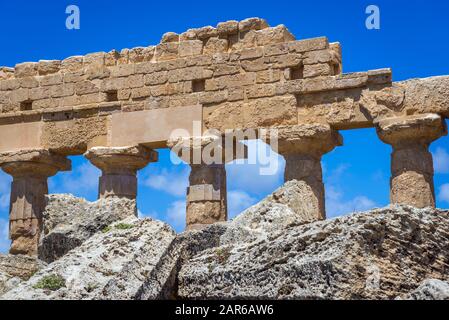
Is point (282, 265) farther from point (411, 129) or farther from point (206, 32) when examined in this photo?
point (206, 32)

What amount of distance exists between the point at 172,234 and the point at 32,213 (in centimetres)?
1297

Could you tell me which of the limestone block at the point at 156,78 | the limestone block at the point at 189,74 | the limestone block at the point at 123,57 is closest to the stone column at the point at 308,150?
the limestone block at the point at 189,74

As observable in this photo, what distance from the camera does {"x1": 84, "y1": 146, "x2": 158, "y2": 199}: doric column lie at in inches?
784

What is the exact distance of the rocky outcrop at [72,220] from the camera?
1066cm

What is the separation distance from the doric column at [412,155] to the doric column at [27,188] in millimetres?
7955

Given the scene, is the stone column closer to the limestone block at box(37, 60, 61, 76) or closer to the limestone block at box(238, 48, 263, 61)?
the limestone block at box(238, 48, 263, 61)

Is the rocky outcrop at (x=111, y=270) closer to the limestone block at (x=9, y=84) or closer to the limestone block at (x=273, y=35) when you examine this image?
the limestone block at (x=273, y=35)

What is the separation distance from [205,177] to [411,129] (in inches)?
175

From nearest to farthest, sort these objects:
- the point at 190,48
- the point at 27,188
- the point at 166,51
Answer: the point at 190,48
the point at 166,51
the point at 27,188

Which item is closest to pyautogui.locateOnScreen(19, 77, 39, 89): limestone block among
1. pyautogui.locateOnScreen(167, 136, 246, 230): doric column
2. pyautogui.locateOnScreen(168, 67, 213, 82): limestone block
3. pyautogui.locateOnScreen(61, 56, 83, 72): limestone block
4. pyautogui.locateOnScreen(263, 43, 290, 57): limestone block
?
pyautogui.locateOnScreen(61, 56, 83, 72): limestone block

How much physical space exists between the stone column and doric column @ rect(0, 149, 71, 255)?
5.85 m

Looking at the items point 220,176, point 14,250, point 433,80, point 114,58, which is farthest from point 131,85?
point 433,80

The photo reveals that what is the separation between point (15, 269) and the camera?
1126cm

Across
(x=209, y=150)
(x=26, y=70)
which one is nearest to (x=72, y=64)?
(x=26, y=70)
